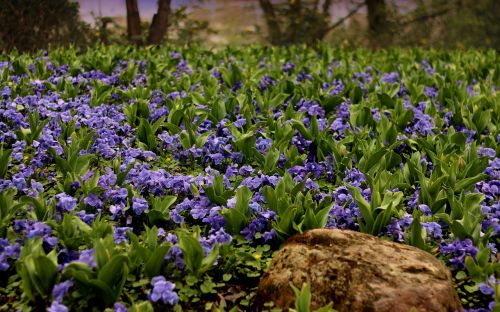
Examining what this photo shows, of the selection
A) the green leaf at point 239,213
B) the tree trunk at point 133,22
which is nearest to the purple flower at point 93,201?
the green leaf at point 239,213

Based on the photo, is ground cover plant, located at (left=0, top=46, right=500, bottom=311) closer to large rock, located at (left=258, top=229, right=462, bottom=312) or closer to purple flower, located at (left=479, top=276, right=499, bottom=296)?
purple flower, located at (left=479, top=276, right=499, bottom=296)

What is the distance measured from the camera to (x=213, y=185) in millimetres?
3611

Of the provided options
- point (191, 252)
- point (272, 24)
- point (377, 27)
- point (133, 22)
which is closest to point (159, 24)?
point (133, 22)

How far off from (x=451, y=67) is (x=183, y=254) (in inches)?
247

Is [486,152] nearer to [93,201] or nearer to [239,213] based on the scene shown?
[239,213]

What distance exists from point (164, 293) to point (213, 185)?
102cm

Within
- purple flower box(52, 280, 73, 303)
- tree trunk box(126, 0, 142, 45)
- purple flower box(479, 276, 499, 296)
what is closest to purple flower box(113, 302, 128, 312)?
purple flower box(52, 280, 73, 303)

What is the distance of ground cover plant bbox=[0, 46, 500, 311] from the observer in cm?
292

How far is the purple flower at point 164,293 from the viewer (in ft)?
8.85

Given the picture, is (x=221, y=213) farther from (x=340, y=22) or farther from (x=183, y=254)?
(x=340, y=22)

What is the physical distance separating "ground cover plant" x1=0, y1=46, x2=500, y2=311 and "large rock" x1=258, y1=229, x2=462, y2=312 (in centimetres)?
19

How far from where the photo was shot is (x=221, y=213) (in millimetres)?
3336

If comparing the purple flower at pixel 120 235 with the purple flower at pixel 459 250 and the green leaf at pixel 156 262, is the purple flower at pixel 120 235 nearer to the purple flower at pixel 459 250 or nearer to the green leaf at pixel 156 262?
the green leaf at pixel 156 262

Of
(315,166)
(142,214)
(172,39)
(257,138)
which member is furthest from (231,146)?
(172,39)
